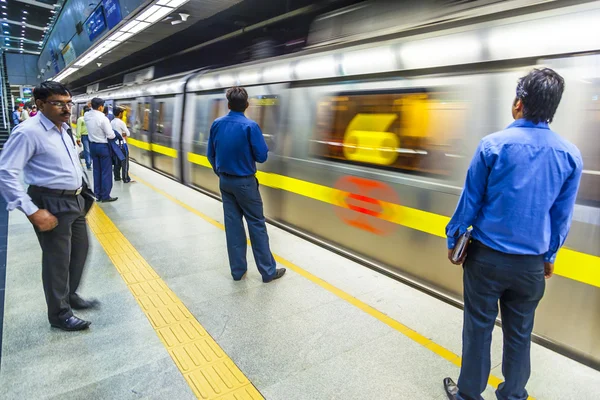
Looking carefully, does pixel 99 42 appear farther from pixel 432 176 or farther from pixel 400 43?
pixel 432 176

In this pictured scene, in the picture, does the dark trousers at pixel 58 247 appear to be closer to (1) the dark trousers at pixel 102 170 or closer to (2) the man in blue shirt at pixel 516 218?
(2) the man in blue shirt at pixel 516 218

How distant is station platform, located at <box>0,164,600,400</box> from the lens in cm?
203

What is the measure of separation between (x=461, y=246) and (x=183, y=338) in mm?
1867

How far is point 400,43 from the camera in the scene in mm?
3090

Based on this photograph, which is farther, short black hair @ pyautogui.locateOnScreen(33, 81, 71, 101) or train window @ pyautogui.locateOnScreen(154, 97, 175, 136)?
train window @ pyautogui.locateOnScreen(154, 97, 175, 136)

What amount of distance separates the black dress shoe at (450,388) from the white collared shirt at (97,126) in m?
5.63

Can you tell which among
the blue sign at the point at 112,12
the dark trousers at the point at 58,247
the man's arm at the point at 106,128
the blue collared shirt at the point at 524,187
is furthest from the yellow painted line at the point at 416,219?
the blue sign at the point at 112,12

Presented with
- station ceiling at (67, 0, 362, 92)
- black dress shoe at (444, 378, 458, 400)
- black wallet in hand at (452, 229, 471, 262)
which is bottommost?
black dress shoe at (444, 378, 458, 400)

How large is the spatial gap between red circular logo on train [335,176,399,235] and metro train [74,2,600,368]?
0.04 feet

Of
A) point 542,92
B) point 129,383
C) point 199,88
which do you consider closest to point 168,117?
point 199,88

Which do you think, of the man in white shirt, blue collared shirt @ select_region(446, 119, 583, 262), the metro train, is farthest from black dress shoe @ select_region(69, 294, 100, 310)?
the man in white shirt

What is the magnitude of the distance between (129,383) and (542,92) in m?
2.49

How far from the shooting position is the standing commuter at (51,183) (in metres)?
2.16

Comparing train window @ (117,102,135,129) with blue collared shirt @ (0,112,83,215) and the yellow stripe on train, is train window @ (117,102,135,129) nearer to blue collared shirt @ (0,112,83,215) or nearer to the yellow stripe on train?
the yellow stripe on train
